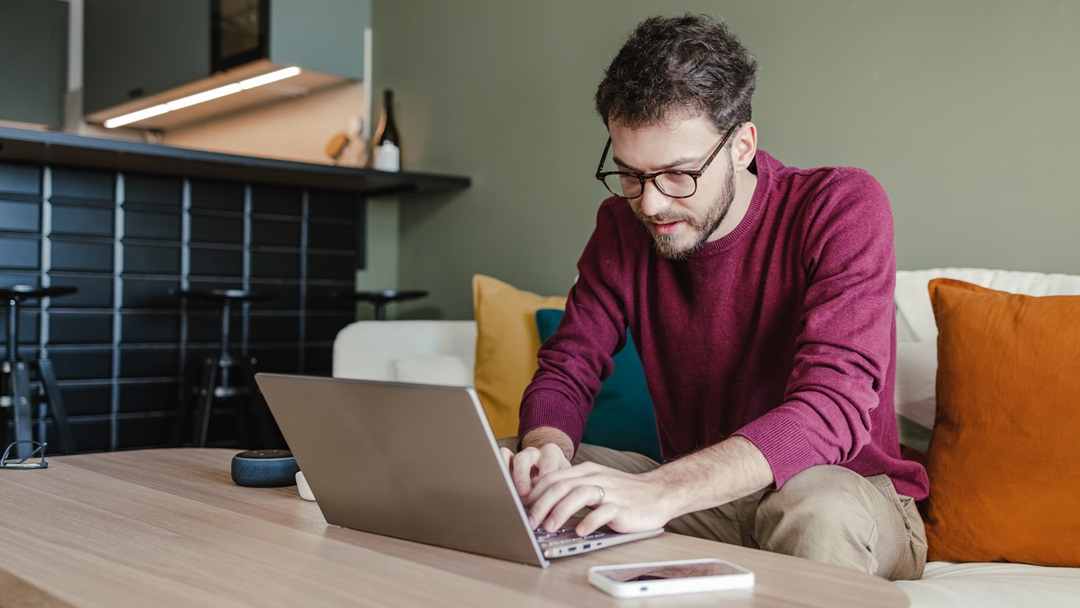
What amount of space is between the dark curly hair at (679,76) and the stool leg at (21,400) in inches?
98.0

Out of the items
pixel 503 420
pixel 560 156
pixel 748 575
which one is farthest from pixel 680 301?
pixel 560 156

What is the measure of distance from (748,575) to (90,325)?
3.38 metres

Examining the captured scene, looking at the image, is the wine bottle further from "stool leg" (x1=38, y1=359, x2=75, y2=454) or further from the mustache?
the mustache

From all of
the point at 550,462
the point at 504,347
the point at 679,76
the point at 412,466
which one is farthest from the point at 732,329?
the point at 504,347

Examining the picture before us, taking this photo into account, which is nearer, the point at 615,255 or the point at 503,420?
the point at 615,255

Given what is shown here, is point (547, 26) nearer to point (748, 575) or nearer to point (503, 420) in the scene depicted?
point (503, 420)

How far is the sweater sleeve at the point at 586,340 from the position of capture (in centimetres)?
173

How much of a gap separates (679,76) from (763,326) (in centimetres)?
40

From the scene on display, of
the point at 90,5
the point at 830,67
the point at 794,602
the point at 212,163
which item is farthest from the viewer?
the point at 90,5

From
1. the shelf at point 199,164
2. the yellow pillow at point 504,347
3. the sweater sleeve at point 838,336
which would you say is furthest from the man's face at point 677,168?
the shelf at point 199,164

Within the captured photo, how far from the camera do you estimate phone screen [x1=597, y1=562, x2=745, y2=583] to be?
3.02 feet

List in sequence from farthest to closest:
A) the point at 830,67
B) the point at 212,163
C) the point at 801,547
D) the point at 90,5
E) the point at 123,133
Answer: the point at 123,133
the point at 90,5
the point at 212,163
the point at 830,67
the point at 801,547

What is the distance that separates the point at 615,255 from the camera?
1.85 m

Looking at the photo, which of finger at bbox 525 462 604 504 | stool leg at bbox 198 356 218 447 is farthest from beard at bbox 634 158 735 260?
stool leg at bbox 198 356 218 447
